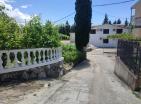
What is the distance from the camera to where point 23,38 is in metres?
11.6

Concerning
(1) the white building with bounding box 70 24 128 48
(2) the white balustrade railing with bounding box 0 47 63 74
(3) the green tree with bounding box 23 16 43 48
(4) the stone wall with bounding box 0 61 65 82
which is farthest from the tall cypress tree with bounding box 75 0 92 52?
(1) the white building with bounding box 70 24 128 48

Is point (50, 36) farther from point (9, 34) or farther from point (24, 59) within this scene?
point (9, 34)

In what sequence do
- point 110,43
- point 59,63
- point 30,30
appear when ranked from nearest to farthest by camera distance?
point 30,30 → point 59,63 → point 110,43

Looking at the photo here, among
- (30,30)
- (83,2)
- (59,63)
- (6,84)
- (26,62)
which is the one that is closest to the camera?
(6,84)

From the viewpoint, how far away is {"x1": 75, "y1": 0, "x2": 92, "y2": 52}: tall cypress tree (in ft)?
89.8

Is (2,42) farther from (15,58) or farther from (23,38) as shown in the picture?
(23,38)

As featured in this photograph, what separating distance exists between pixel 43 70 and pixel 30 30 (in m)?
2.12

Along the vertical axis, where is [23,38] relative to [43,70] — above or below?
Result: above

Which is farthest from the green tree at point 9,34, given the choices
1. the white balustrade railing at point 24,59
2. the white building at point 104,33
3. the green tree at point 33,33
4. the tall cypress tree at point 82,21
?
the white building at point 104,33

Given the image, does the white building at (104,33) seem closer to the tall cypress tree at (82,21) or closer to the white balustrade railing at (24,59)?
the tall cypress tree at (82,21)

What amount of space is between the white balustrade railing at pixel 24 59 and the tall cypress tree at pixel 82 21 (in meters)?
14.6

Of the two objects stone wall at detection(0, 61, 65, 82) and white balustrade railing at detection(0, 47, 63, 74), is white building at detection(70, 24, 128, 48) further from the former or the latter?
white balustrade railing at detection(0, 47, 63, 74)

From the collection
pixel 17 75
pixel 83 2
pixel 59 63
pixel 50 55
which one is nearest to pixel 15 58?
pixel 17 75

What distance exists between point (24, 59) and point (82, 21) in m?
17.8
